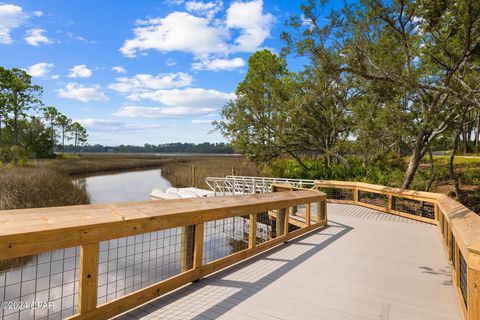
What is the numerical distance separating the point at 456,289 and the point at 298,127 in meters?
17.3

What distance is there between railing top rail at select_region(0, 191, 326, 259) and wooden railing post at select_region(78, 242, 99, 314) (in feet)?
0.34

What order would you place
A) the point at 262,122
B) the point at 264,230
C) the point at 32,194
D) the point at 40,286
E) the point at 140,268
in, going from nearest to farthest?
the point at 40,286 → the point at 140,268 → the point at 264,230 → the point at 32,194 → the point at 262,122

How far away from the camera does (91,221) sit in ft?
9.97

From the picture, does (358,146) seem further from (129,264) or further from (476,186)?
(129,264)

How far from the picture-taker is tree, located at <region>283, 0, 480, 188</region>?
8.05 meters

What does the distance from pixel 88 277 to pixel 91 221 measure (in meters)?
0.53

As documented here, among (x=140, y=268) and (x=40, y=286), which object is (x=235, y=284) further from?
(x=40, y=286)

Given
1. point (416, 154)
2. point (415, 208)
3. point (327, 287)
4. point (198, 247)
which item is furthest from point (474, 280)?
point (415, 208)

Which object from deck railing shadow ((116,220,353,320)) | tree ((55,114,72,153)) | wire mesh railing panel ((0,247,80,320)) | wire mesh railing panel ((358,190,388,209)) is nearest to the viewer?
→ deck railing shadow ((116,220,353,320))

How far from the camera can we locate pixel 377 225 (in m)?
8.88

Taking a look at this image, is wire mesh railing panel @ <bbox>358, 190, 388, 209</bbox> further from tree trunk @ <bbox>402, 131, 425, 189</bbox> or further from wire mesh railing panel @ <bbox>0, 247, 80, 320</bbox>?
wire mesh railing panel @ <bbox>0, 247, 80, 320</bbox>

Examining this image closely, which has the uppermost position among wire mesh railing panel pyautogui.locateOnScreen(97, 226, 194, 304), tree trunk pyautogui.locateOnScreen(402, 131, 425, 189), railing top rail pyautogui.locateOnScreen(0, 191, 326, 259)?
tree trunk pyautogui.locateOnScreen(402, 131, 425, 189)

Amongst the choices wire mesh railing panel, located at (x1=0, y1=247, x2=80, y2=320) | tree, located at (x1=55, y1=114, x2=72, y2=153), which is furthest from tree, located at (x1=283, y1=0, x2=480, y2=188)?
tree, located at (x1=55, y1=114, x2=72, y2=153)

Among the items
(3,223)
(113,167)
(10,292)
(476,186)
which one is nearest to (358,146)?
(476,186)
